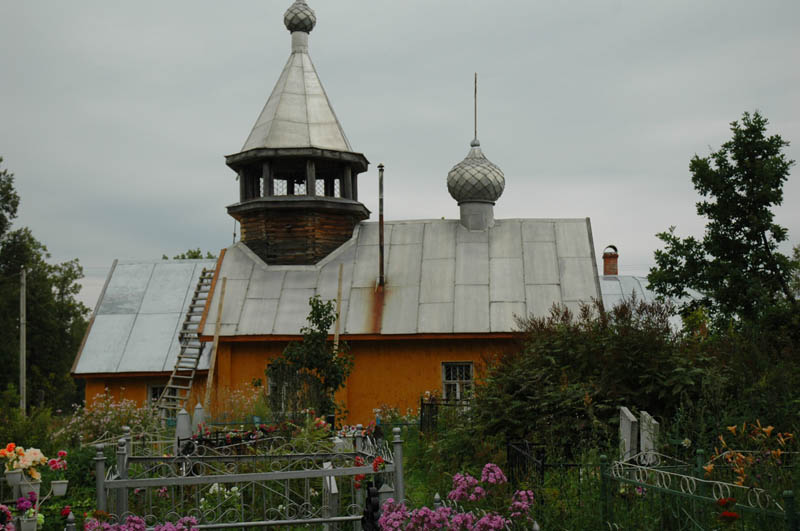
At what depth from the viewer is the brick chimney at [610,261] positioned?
113ft

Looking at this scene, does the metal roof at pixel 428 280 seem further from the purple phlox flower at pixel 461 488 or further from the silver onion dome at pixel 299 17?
the purple phlox flower at pixel 461 488

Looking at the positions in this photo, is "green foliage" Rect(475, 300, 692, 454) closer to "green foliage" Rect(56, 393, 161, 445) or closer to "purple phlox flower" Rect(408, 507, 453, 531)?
"purple phlox flower" Rect(408, 507, 453, 531)

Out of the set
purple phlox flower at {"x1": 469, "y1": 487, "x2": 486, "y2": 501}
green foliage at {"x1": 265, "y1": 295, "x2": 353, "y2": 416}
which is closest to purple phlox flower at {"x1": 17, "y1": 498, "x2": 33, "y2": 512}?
purple phlox flower at {"x1": 469, "y1": 487, "x2": 486, "y2": 501}

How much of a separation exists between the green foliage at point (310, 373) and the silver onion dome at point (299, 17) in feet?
33.0

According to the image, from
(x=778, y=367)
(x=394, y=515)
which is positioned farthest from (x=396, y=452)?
(x=778, y=367)

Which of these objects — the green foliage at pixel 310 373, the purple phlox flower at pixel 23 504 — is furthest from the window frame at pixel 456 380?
the purple phlox flower at pixel 23 504

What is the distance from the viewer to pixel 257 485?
10797mm

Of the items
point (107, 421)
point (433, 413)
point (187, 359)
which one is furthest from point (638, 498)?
point (187, 359)

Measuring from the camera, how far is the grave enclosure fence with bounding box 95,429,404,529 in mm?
8336

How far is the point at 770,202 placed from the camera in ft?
69.7

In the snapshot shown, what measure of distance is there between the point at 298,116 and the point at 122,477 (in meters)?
15.3

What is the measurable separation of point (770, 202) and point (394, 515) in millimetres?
17533

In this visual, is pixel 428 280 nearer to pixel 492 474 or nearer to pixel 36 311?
pixel 492 474

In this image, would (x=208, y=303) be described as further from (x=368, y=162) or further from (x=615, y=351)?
(x=615, y=351)
